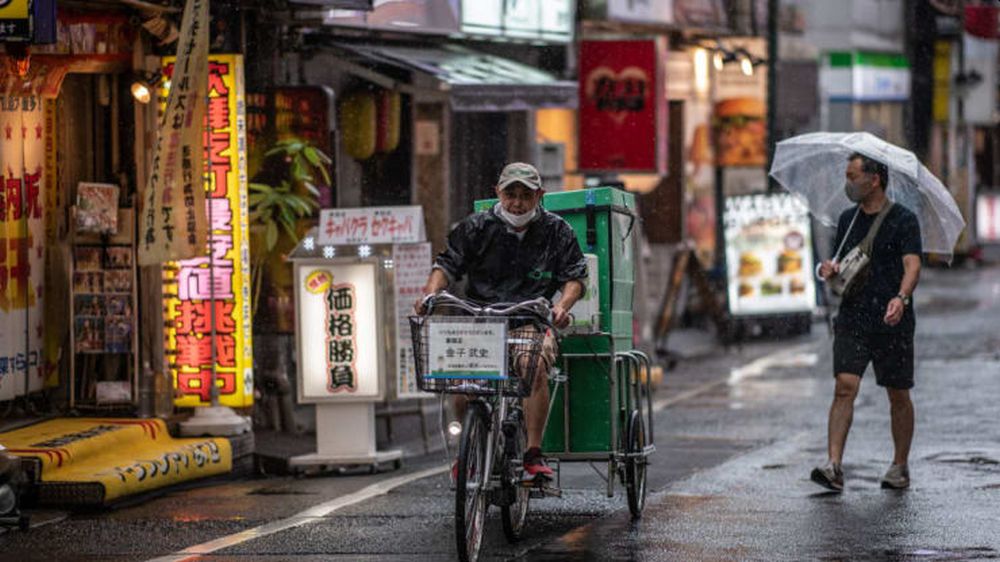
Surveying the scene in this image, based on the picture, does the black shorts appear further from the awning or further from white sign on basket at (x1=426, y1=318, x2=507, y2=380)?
the awning

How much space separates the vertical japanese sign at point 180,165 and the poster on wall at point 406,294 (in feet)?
5.89

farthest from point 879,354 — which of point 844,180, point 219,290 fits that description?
point 219,290

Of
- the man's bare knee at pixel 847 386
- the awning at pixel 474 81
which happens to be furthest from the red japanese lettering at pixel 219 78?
the man's bare knee at pixel 847 386

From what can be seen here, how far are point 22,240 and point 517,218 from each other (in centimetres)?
481

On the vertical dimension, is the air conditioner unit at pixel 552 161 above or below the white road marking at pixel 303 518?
above

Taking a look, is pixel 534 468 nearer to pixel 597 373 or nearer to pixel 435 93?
pixel 597 373

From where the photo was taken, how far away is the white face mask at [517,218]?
9758 mm

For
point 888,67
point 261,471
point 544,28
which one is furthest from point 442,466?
point 888,67

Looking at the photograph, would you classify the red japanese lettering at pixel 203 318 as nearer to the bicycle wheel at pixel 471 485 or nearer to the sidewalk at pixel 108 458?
the sidewalk at pixel 108 458

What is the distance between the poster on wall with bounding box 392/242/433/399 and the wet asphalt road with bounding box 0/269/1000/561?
0.58 m

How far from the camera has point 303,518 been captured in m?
10.9

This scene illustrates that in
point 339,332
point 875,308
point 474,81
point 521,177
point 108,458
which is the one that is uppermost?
point 474,81

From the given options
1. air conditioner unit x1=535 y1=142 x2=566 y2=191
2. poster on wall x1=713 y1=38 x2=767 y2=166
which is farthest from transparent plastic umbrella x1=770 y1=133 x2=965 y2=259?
poster on wall x1=713 y1=38 x2=767 y2=166

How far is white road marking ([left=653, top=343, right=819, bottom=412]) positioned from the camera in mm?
18630
